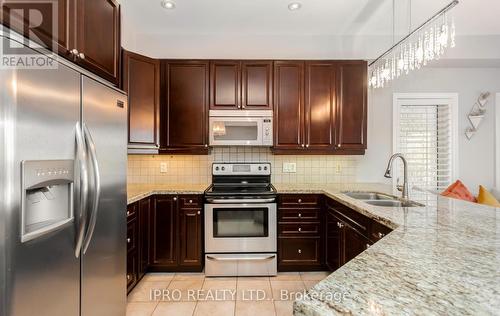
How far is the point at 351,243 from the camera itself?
1.99 metres

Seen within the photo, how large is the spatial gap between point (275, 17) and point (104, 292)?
282 centimetres

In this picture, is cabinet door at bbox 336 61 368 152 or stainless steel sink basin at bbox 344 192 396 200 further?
cabinet door at bbox 336 61 368 152

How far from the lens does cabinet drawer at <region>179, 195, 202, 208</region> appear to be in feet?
8.36

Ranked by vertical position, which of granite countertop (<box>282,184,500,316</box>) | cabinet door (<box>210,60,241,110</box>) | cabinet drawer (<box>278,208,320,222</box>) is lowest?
cabinet drawer (<box>278,208,320,222</box>)

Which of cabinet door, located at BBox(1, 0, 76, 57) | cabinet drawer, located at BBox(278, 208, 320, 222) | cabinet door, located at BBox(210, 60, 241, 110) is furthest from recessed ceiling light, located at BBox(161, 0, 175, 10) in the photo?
cabinet drawer, located at BBox(278, 208, 320, 222)

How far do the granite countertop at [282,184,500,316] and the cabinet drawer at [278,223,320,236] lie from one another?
143cm

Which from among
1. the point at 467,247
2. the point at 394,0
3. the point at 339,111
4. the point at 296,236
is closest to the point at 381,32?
the point at 394,0

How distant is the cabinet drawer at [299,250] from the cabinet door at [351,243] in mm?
454

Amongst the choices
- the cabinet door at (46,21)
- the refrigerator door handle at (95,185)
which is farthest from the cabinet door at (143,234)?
the cabinet door at (46,21)

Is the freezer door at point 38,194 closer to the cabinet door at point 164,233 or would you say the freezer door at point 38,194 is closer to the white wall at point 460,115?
the cabinet door at point 164,233

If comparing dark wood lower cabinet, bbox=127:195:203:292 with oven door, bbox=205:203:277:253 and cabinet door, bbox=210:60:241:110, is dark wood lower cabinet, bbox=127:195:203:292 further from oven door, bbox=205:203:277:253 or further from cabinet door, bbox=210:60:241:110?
cabinet door, bbox=210:60:241:110

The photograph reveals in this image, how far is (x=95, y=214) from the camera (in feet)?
4.02

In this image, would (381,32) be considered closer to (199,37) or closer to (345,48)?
(345,48)

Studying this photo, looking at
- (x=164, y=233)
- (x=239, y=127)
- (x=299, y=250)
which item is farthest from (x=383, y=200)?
(x=164, y=233)
